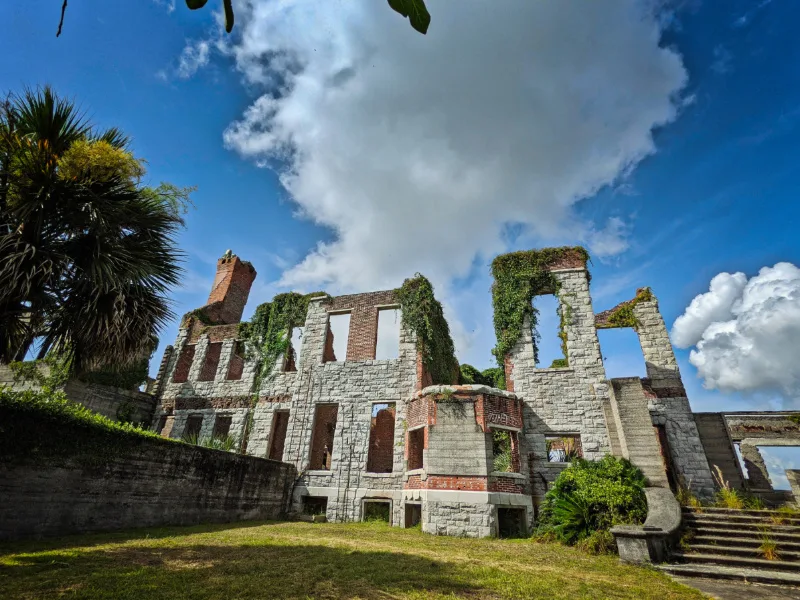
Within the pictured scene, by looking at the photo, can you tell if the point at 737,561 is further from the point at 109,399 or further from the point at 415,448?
the point at 109,399

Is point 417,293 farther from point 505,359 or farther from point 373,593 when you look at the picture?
point 373,593

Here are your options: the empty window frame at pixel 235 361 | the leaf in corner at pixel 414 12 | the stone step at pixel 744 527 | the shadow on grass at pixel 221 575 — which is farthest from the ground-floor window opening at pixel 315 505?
the leaf in corner at pixel 414 12

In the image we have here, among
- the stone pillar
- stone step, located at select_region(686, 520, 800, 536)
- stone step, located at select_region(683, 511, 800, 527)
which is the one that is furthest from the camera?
the stone pillar

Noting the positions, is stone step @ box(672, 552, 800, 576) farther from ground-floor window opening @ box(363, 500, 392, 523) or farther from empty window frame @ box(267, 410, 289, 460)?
empty window frame @ box(267, 410, 289, 460)

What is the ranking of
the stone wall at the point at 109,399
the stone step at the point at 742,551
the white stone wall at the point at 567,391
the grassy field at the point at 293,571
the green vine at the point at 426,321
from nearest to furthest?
1. the grassy field at the point at 293,571
2. the stone step at the point at 742,551
3. the white stone wall at the point at 567,391
4. the green vine at the point at 426,321
5. the stone wall at the point at 109,399

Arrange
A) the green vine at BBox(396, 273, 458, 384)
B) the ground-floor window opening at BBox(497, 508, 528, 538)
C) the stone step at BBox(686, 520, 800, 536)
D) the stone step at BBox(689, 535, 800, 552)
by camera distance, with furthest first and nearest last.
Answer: the green vine at BBox(396, 273, 458, 384)
the ground-floor window opening at BBox(497, 508, 528, 538)
the stone step at BBox(686, 520, 800, 536)
the stone step at BBox(689, 535, 800, 552)

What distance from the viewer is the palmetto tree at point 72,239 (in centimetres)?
573

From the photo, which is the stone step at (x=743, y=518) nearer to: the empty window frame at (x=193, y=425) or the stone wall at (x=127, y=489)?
the stone wall at (x=127, y=489)

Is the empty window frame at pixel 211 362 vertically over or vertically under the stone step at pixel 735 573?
over

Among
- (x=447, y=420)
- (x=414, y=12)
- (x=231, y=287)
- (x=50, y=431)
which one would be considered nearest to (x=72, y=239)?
(x=50, y=431)

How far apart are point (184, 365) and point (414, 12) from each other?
20824 mm

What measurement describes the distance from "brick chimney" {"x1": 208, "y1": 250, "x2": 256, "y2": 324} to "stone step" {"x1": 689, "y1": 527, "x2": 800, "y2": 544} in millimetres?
20083

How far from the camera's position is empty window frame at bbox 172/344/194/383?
1847cm

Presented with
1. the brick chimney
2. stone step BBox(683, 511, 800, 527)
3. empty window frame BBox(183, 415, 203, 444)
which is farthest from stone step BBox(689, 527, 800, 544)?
the brick chimney
